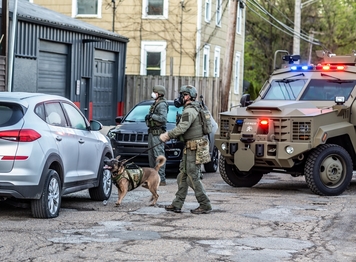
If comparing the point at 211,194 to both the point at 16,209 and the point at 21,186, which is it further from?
the point at 21,186


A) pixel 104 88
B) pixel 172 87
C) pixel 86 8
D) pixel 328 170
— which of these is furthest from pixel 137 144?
pixel 86 8

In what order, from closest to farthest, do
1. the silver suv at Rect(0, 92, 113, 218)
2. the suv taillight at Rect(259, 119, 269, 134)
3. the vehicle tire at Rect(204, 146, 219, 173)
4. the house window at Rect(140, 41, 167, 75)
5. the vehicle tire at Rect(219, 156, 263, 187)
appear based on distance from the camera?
the silver suv at Rect(0, 92, 113, 218), the suv taillight at Rect(259, 119, 269, 134), the vehicle tire at Rect(219, 156, 263, 187), the vehicle tire at Rect(204, 146, 219, 173), the house window at Rect(140, 41, 167, 75)

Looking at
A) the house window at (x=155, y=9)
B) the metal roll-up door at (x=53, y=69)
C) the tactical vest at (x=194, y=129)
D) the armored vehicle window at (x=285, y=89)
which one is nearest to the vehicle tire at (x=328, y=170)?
the armored vehicle window at (x=285, y=89)

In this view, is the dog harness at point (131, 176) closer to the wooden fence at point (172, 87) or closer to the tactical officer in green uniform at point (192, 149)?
the tactical officer in green uniform at point (192, 149)

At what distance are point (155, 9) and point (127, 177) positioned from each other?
22.5 meters

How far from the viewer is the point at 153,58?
34.8m

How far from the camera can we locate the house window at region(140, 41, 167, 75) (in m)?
34.4

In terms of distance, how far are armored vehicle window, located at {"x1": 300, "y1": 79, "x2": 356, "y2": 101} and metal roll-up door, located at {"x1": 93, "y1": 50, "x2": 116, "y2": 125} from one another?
14.0 metres

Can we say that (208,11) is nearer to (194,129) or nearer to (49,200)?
(194,129)

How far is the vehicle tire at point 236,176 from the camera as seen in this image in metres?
15.9

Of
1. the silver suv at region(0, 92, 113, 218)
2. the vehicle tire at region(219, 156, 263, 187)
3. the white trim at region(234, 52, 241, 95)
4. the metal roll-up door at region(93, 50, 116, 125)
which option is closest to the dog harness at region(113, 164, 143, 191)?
the silver suv at region(0, 92, 113, 218)

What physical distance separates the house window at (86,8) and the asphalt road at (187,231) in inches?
835

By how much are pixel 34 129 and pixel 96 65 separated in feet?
60.8

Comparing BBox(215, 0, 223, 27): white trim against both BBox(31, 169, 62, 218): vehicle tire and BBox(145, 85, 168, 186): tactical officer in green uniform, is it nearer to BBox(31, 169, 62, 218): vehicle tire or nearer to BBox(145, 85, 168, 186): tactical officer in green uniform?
BBox(145, 85, 168, 186): tactical officer in green uniform
